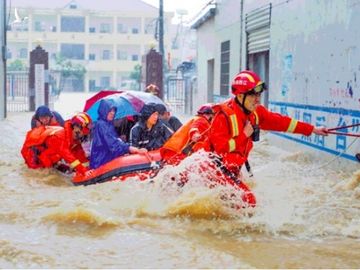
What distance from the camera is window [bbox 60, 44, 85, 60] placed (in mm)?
68688

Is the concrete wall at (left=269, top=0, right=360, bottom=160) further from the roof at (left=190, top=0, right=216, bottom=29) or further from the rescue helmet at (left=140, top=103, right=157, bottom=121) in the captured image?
the roof at (left=190, top=0, right=216, bottom=29)

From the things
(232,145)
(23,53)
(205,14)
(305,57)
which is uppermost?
(23,53)

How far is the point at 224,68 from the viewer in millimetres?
18344

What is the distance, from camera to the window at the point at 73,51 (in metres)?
68.7

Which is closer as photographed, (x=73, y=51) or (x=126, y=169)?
(x=126, y=169)

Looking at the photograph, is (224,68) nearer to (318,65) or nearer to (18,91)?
(318,65)

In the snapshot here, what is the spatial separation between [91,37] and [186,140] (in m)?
62.8

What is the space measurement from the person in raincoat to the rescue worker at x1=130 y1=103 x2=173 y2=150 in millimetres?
326

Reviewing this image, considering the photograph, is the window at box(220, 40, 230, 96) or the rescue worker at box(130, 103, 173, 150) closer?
the rescue worker at box(130, 103, 173, 150)

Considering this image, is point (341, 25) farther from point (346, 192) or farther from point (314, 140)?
point (346, 192)

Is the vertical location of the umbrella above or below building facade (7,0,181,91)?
below

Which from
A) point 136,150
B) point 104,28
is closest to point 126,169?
point 136,150

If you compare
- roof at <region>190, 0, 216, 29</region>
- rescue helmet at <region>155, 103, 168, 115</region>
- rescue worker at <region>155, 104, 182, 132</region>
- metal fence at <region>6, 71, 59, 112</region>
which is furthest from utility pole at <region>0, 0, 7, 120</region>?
rescue helmet at <region>155, 103, 168, 115</region>

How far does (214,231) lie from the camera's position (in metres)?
6.02
